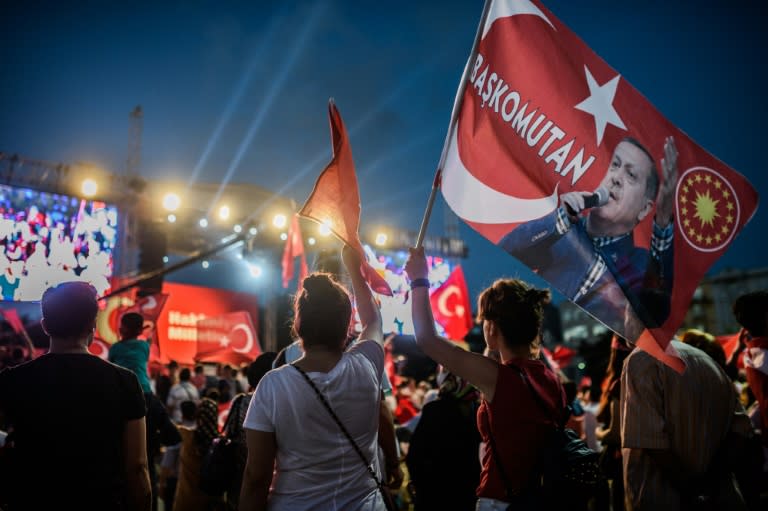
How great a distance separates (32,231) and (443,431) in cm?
429

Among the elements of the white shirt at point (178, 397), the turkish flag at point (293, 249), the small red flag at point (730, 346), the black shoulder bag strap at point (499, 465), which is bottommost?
the white shirt at point (178, 397)

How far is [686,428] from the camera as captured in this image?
3.04 meters

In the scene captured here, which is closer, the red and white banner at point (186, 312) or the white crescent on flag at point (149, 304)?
the white crescent on flag at point (149, 304)

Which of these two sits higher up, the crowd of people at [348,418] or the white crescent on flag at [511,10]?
the white crescent on flag at [511,10]

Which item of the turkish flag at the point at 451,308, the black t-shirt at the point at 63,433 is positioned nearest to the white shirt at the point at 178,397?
the turkish flag at the point at 451,308

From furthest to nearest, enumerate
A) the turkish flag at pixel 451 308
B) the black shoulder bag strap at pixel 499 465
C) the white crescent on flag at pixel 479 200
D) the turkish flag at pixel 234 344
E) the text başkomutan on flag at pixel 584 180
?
1. the turkish flag at pixel 234 344
2. the turkish flag at pixel 451 308
3. the white crescent on flag at pixel 479 200
4. the text başkomutan on flag at pixel 584 180
5. the black shoulder bag strap at pixel 499 465

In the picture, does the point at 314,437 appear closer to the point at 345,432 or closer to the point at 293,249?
the point at 345,432

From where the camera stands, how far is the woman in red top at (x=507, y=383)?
Answer: 2.44m

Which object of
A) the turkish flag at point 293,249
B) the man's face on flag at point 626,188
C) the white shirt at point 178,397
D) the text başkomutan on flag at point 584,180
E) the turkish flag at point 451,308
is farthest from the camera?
the turkish flag at point 293,249

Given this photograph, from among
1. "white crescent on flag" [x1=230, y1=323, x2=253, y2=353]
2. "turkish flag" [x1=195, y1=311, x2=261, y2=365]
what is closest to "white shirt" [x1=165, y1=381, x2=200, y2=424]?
"turkish flag" [x1=195, y1=311, x2=261, y2=365]

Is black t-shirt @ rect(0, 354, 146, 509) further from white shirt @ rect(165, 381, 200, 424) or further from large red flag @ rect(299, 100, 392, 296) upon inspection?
white shirt @ rect(165, 381, 200, 424)

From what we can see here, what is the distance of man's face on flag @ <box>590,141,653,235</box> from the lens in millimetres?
2809

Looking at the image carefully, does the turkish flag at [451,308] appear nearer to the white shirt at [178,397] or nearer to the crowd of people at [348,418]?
the white shirt at [178,397]

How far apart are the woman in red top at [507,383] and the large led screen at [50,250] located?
390 cm
